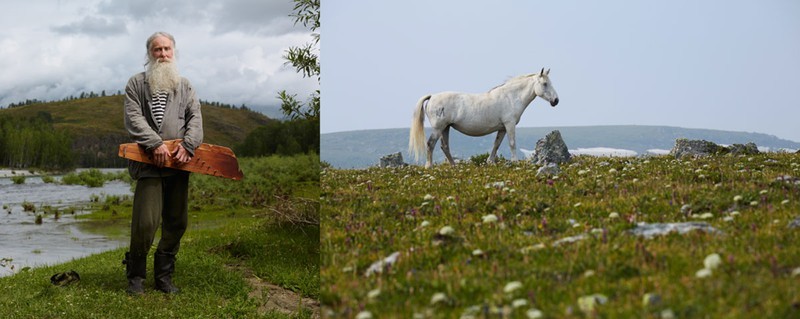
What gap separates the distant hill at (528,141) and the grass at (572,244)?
495 millimetres

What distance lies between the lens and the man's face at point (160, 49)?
9.11 metres

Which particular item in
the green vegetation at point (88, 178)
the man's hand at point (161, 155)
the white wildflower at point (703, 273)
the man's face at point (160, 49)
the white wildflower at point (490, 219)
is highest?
the man's face at point (160, 49)

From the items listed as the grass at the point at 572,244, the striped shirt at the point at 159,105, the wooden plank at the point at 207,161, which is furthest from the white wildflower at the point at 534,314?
the striped shirt at the point at 159,105

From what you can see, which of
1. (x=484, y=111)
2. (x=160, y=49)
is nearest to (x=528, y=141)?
(x=484, y=111)

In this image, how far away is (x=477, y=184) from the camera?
13.6 ft

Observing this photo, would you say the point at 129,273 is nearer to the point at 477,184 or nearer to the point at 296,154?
the point at 477,184

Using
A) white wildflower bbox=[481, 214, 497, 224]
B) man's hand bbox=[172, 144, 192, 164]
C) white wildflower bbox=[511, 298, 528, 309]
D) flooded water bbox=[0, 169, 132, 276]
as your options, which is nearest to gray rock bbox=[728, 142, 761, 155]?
white wildflower bbox=[481, 214, 497, 224]

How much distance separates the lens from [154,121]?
28.9 ft

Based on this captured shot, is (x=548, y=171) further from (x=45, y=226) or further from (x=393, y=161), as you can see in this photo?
(x=45, y=226)

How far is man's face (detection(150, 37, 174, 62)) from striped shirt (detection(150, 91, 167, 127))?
528 millimetres

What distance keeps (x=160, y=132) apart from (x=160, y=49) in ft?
3.50

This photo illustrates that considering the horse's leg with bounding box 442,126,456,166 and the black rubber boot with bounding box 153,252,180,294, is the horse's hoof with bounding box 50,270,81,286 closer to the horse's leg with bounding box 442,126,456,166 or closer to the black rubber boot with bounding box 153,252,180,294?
the black rubber boot with bounding box 153,252,180,294

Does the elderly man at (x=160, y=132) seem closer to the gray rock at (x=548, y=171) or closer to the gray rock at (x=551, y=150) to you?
the gray rock at (x=551, y=150)

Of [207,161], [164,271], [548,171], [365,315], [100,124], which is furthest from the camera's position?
[100,124]
